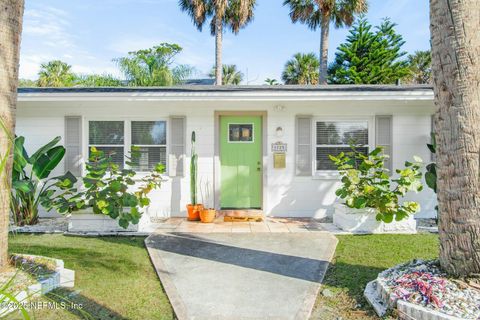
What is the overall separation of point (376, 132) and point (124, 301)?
6078 mm

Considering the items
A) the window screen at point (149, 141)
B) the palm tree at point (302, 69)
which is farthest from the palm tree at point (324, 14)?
the window screen at point (149, 141)

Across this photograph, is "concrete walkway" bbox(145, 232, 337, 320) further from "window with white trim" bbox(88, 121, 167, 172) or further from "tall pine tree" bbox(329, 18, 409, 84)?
"tall pine tree" bbox(329, 18, 409, 84)

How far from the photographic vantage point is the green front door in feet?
23.3

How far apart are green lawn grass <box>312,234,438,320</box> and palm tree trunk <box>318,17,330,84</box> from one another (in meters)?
13.0

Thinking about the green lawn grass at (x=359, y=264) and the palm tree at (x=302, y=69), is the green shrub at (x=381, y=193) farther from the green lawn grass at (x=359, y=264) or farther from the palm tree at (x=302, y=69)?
the palm tree at (x=302, y=69)

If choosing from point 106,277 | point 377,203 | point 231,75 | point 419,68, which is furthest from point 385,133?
point 419,68

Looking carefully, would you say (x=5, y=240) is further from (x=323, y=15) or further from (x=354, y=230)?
(x=323, y=15)

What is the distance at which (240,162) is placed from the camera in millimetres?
7137

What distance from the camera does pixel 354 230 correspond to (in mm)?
5613

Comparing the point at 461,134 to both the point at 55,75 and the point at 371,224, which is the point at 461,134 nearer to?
the point at 371,224

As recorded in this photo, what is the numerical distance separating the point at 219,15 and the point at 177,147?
42.8 feet

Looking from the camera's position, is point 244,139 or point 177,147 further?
point 244,139

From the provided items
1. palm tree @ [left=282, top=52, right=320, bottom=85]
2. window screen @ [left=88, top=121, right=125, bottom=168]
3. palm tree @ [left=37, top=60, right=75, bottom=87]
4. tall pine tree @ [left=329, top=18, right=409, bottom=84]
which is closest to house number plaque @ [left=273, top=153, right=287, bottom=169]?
window screen @ [left=88, top=121, right=125, bottom=168]

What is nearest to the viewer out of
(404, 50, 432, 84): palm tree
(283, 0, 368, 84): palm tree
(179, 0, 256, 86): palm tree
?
(283, 0, 368, 84): palm tree
